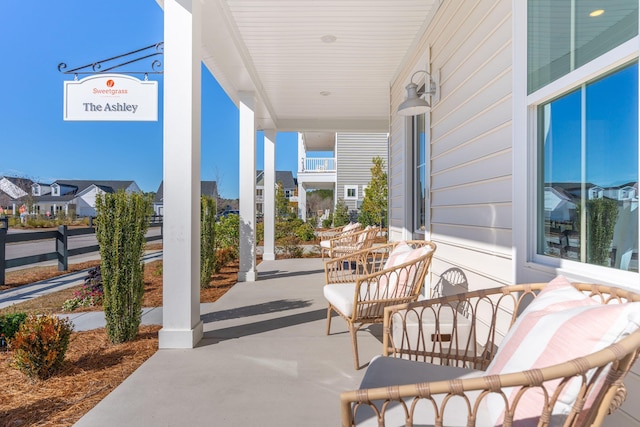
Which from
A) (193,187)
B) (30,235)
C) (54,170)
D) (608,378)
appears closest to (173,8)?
(193,187)

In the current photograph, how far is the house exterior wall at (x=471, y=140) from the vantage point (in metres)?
2.39

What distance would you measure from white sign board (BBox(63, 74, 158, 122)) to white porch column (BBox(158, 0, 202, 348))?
4656mm

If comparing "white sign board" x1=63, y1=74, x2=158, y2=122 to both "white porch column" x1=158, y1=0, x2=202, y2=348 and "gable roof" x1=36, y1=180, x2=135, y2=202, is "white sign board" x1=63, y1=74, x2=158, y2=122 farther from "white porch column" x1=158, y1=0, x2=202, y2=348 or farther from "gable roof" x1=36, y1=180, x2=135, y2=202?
"gable roof" x1=36, y1=180, x2=135, y2=202

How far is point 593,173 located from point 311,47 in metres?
3.54

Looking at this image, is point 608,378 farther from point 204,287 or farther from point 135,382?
point 204,287

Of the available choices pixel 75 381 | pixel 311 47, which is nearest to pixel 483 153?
pixel 311 47

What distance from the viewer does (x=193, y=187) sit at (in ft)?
9.27

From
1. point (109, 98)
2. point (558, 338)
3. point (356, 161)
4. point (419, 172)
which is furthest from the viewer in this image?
point (356, 161)

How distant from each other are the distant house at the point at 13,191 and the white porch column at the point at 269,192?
91.3 feet

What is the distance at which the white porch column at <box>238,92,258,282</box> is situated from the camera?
217 inches

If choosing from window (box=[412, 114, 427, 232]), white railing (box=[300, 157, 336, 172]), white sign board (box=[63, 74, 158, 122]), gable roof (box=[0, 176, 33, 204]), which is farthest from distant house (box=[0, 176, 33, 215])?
window (box=[412, 114, 427, 232])

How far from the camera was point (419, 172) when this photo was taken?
462cm

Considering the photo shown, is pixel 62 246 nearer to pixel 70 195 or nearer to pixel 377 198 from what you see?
pixel 377 198

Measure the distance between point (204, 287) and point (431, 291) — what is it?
2.91 metres
